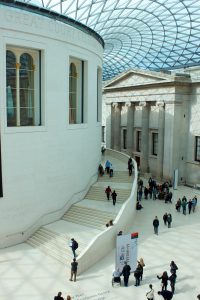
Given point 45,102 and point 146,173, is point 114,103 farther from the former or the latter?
point 45,102

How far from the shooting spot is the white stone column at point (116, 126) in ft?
147

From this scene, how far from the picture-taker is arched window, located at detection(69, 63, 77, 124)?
23.7m

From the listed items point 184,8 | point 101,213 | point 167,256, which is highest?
point 184,8

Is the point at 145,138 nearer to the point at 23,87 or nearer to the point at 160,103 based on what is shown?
the point at 160,103

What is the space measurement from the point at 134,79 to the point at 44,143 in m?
22.3

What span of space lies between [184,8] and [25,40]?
22378mm

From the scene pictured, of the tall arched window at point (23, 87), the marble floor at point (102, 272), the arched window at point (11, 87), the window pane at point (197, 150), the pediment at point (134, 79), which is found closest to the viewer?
the marble floor at point (102, 272)

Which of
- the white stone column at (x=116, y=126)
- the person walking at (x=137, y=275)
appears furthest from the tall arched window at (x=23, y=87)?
the white stone column at (x=116, y=126)

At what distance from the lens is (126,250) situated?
15172 mm

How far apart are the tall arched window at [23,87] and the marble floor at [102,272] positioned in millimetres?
7214

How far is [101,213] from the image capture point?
2103 centimetres

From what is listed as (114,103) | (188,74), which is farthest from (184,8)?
(114,103)

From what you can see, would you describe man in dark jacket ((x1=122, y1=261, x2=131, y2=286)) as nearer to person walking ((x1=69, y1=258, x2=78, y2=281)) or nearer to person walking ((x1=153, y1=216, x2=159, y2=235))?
person walking ((x1=69, y1=258, x2=78, y2=281))

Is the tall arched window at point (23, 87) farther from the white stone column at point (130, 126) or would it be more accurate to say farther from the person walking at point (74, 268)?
the white stone column at point (130, 126)
